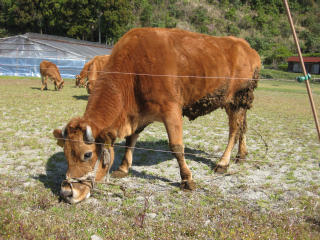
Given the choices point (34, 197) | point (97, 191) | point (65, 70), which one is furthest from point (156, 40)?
point (65, 70)

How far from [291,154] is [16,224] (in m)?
5.91

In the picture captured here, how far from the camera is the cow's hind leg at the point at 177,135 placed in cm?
454

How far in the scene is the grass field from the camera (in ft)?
11.2

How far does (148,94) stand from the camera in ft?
14.6

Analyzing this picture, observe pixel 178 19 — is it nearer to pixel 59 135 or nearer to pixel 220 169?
pixel 220 169

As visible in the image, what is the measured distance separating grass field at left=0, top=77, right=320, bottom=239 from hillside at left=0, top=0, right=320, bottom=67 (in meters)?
45.0

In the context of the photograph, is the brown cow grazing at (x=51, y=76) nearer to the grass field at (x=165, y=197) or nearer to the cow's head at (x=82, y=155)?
the grass field at (x=165, y=197)

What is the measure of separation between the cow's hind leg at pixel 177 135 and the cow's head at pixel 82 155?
3.18 feet

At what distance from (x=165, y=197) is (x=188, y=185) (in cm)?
48

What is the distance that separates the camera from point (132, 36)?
15.4 feet

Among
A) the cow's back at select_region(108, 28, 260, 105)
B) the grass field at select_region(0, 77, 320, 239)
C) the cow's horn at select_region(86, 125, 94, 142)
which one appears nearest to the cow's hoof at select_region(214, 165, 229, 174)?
the grass field at select_region(0, 77, 320, 239)

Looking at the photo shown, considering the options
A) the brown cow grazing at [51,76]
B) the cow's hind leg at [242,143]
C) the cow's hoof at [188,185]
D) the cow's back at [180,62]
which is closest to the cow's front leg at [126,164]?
the cow's hoof at [188,185]

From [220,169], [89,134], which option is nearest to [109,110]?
[89,134]

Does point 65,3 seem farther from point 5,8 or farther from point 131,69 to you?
point 131,69
